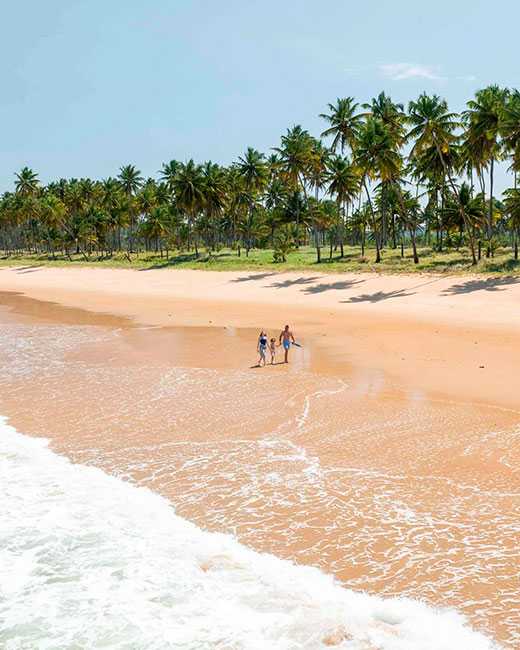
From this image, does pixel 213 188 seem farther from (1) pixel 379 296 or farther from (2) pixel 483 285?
(2) pixel 483 285

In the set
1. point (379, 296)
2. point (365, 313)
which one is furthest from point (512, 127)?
point (365, 313)

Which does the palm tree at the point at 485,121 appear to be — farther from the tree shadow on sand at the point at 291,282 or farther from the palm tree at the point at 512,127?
the tree shadow on sand at the point at 291,282

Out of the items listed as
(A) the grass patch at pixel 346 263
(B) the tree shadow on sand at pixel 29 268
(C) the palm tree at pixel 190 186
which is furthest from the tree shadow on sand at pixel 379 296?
(B) the tree shadow on sand at pixel 29 268

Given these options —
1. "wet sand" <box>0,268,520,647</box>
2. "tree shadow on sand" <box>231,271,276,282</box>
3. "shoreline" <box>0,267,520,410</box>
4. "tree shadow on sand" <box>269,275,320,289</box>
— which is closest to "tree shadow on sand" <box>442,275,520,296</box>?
"shoreline" <box>0,267,520,410</box>

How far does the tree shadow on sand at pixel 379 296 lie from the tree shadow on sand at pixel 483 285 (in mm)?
2704

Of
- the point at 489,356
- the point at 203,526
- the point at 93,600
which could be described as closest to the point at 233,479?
the point at 203,526

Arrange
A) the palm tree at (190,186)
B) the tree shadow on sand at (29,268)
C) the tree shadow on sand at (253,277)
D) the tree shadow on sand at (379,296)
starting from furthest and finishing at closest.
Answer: the tree shadow on sand at (29,268) < the palm tree at (190,186) < the tree shadow on sand at (253,277) < the tree shadow on sand at (379,296)

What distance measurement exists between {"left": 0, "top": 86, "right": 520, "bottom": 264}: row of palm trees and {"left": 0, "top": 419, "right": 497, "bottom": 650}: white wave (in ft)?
140

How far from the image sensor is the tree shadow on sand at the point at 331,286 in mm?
43741

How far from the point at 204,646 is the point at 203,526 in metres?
2.51

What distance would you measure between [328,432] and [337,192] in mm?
51486

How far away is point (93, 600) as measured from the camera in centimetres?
667

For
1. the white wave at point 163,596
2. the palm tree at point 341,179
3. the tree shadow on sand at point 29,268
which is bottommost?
the white wave at point 163,596

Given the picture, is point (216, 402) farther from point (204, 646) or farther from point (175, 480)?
point (204, 646)
